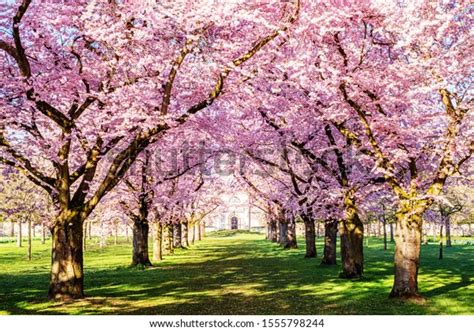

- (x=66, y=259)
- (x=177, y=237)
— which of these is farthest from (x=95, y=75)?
(x=177, y=237)

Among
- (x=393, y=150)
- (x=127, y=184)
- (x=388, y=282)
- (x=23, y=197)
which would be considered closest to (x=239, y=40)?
(x=393, y=150)

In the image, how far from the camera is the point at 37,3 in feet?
51.3

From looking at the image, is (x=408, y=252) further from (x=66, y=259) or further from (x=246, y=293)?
(x=66, y=259)

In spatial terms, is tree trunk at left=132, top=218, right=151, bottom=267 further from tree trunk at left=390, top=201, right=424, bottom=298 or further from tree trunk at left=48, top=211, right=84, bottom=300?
tree trunk at left=390, top=201, right=424, bottom=298

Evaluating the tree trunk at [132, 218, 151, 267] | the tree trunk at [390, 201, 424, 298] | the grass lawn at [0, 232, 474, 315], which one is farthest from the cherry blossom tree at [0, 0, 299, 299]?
the tree trunk at [132, 218, 151, 267]

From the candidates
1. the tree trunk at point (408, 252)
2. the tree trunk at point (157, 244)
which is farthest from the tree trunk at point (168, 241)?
the tree trunk at point (408, 252)

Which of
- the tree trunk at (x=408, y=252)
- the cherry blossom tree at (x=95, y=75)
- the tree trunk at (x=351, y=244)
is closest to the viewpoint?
the cherry blossom tree at (x=95, y=75)

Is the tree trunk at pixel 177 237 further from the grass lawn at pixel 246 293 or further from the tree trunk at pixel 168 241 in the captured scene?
the grass lawn at pixel 246 293

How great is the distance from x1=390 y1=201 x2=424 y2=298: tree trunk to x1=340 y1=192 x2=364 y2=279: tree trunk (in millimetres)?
6021

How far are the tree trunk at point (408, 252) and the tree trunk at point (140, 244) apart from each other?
64.3 feet

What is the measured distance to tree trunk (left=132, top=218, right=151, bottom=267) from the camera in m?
31.9

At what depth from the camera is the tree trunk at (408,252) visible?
1520 centimetres
